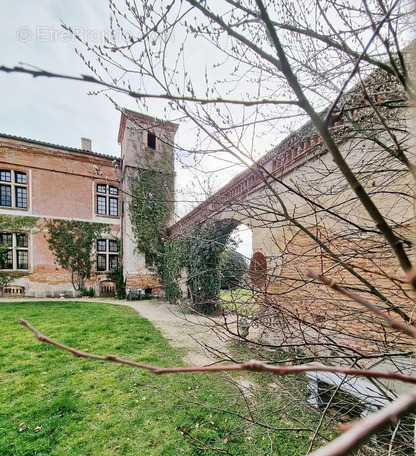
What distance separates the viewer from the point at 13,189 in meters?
13.9

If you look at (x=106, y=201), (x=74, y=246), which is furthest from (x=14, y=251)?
(x=106, y=201)

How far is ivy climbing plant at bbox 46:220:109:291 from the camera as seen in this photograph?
47.0 feet

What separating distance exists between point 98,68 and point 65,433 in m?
3.56

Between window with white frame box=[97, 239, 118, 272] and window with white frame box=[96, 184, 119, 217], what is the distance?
182 cm

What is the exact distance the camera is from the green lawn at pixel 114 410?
2.50 meters

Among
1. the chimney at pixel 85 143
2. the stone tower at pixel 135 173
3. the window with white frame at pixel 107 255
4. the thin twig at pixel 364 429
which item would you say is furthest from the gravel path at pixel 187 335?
the chimney at pixel 85 143

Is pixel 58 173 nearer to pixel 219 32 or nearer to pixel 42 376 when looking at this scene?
pixel 42 376

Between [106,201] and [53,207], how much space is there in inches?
116

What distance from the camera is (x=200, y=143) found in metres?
1.64

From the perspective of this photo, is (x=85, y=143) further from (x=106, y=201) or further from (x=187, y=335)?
(x=187, y=335)

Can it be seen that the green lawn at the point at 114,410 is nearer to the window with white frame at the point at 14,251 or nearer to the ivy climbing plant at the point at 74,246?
the ivy climbing plant at the point at 74,246

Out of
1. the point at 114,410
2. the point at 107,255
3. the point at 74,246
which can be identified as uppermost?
the point at 74,246

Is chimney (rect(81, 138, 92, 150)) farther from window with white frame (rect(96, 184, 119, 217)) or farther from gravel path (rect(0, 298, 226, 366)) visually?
gravel path (rect(0, 298, 226, 366))

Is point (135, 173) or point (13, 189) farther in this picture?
point (135, 173)
